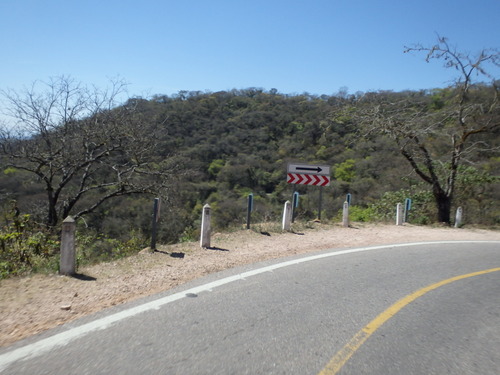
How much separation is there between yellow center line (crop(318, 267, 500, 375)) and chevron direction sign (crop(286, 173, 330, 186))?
6.56m

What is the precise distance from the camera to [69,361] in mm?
3193

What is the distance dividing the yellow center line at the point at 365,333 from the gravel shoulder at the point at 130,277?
273cm

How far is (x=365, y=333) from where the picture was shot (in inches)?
162

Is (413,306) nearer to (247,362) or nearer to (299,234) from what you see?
(247,362)

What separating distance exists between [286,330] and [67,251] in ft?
12.0

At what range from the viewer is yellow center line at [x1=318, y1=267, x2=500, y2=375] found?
3363mm

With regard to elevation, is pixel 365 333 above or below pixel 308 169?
below

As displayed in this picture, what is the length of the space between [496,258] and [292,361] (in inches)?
303

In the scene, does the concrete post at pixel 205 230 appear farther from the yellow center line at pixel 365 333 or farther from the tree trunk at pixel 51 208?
the tree trunk at pixel 51 208

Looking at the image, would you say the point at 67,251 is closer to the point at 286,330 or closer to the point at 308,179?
the point at 286,330

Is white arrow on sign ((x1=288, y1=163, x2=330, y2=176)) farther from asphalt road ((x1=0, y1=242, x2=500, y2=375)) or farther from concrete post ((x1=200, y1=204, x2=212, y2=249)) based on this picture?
asphalt road ((x1=0, y1=242, x2=500, y2=375))

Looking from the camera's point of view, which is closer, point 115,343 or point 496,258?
point 115,343

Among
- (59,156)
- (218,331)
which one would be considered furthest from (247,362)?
(59,156)

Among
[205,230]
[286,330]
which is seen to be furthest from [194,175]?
[286,330]
